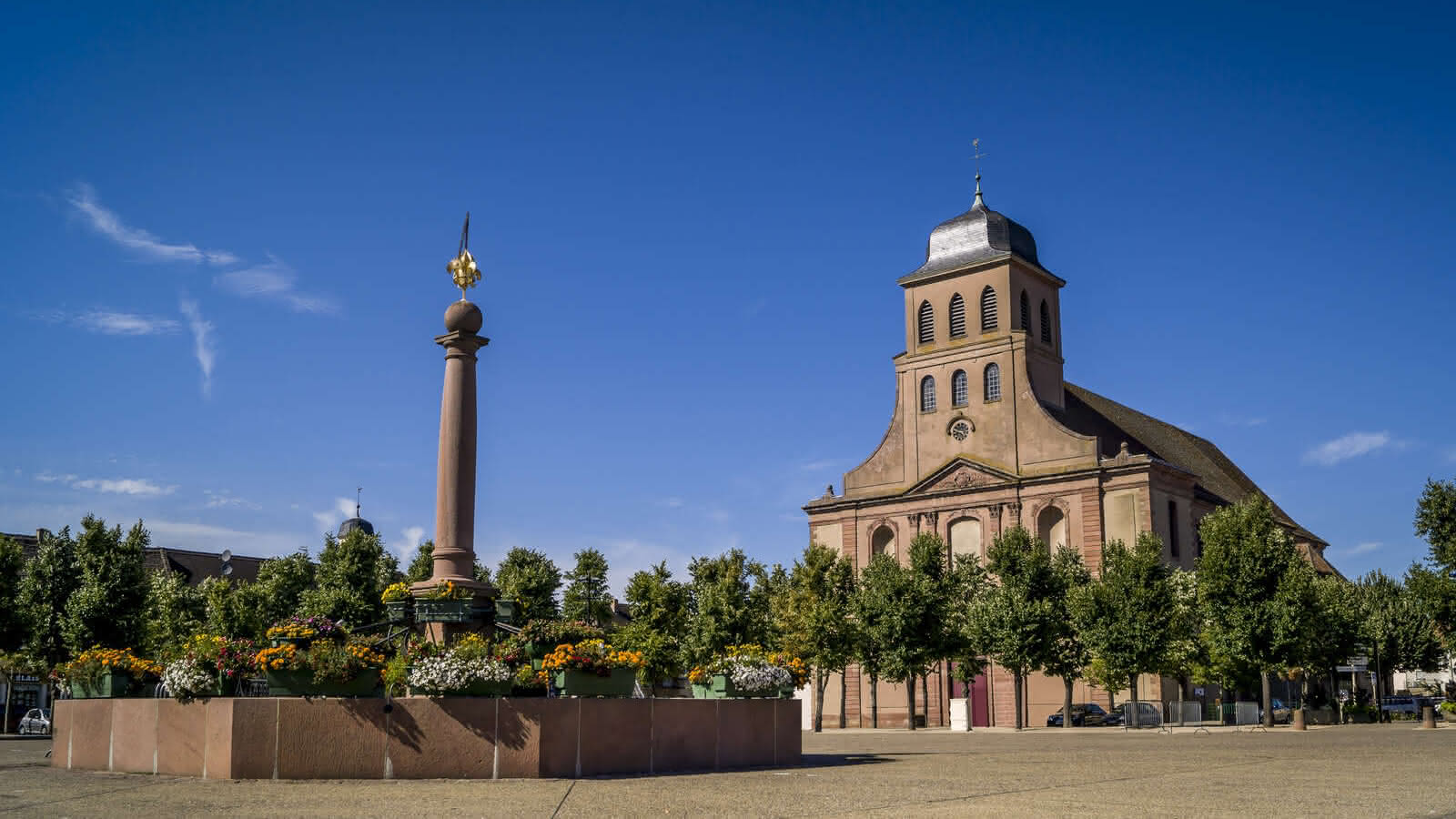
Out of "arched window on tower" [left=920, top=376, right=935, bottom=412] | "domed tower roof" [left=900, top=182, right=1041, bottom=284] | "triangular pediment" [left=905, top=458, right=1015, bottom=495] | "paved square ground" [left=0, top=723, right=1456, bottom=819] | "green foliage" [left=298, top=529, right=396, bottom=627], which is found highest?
"domed tower roof" [left=900, top=182, right=1041, bottom=284]

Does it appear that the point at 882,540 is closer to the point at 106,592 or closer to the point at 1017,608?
the point at 1017,608

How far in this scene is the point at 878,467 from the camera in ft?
239

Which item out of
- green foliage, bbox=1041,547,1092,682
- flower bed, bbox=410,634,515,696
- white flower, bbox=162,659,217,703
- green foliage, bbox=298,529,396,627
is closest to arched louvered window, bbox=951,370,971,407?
green foliage, bbox=1041,547,1092,682

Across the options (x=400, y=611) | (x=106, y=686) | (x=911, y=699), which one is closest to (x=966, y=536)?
(x=911, y=699)

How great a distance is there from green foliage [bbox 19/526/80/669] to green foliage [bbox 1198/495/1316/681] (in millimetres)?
46428

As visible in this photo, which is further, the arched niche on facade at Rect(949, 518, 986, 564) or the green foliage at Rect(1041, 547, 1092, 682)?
the arched niche on facade at Rect(949, 518, 986, 564)

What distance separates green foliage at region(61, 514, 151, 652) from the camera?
51.9 m

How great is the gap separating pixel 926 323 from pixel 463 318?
172ft

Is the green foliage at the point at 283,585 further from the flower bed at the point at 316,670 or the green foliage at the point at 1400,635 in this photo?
the green foliage at the point at 1400,635

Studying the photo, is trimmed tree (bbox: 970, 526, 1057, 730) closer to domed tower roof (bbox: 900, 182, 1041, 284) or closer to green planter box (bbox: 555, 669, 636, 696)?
domed tower roof (bbox: 900, 182, 1041, 284)

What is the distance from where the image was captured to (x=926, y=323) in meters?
73.2

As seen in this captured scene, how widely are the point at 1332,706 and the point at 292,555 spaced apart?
50.9 metres

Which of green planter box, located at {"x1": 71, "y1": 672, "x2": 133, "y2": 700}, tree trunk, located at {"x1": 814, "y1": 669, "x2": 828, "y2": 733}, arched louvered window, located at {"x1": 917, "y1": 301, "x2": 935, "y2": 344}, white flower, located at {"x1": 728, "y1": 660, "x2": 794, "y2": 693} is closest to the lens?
green planter box, located at {"x1": 71, "y1": 672, "x2": 133, "y2": 700}

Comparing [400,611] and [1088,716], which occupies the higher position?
[400,611]
